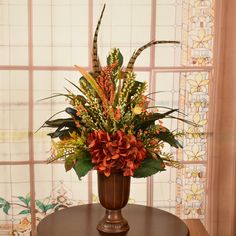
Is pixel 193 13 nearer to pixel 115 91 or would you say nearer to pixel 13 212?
pixel 115 91

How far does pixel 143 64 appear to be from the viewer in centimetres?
262

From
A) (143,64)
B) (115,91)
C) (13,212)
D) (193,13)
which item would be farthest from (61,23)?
(13,212)

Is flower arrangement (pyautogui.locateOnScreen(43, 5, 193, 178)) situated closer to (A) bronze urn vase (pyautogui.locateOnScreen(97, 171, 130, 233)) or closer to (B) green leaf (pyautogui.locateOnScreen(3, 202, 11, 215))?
(A) bronze urn vase (pyautogui.locateOnScreen(97, 171, 130, 233))

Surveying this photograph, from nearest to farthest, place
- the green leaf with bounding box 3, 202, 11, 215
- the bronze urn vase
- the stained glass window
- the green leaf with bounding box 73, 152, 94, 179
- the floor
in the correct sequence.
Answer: the green leaf with bounding box 73, 152, 94, 179 → the bronze urn vase → the floor → the stained glass window → the green leaf with bounding box 3, 202, 11, 215

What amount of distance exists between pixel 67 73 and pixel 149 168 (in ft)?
2.94

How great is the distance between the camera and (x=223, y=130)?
2.64 metres

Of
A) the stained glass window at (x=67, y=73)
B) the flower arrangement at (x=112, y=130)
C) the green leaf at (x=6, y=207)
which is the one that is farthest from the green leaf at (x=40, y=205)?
the flower arrangement at (x=112, y=130)

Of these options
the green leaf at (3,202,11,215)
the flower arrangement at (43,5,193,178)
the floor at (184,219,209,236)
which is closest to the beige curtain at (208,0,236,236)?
the floor at (184,219,209,236)

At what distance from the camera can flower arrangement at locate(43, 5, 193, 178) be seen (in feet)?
5.89

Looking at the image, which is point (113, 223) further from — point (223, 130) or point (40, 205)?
point (223, 130)

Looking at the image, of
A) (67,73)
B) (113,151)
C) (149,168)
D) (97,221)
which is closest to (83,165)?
(113,151)

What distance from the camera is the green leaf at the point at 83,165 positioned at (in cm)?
177

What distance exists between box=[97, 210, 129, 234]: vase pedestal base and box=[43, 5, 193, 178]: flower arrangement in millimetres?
201

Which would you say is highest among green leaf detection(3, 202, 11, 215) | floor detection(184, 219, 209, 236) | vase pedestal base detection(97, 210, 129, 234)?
vase pedestal base detection(97, 210, 129, 234)
